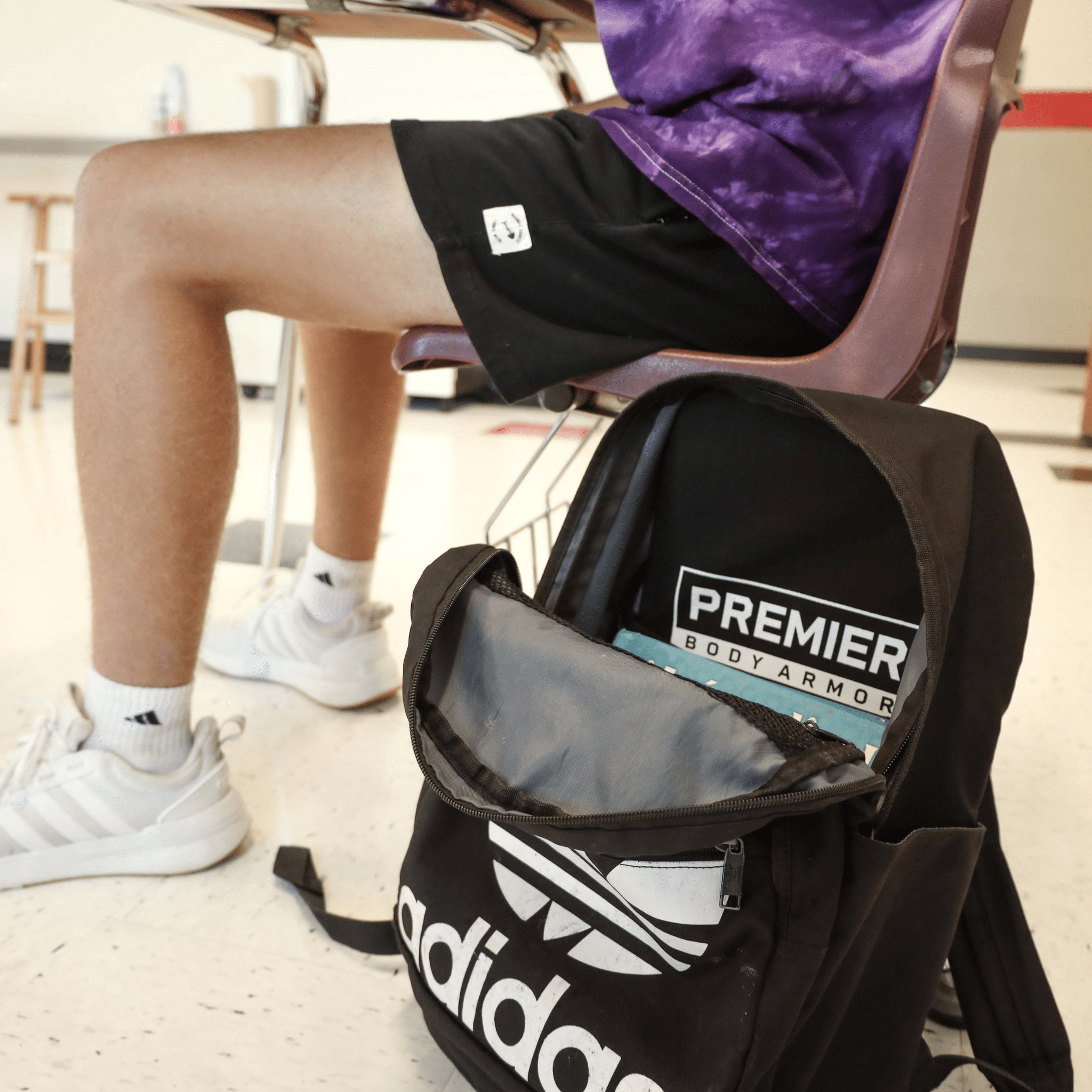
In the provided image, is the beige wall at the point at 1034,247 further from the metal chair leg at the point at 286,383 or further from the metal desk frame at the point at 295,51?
the metal chair leg at the point at 286,383

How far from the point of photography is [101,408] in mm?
740

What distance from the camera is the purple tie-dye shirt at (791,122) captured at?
65cm

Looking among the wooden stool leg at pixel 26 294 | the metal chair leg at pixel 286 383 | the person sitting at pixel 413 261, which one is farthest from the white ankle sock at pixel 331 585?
the wooden stool leg at pixel 26 294

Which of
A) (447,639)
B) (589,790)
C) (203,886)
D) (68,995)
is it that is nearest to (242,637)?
(203,886)

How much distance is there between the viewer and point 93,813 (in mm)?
765

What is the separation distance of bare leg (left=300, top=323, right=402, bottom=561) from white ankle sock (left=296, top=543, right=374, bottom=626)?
0.03 feet

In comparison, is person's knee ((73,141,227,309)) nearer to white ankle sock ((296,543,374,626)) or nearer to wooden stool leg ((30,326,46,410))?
white ankle sock ((296,543,374,626))

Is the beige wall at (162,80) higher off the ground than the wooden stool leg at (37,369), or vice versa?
the beige wall at (162,80)

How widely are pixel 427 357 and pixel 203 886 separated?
1.50 feet

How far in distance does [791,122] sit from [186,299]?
463 millimetres

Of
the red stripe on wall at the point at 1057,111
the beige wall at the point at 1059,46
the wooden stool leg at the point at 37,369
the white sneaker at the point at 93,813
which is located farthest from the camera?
the beige wall at the point at 1059,46

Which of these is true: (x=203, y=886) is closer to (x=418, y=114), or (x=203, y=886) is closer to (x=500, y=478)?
(x=500, y=478)

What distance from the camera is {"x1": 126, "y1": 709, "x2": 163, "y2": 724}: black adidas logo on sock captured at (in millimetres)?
779

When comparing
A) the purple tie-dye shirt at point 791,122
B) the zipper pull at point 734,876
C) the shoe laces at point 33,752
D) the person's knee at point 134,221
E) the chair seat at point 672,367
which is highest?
the purple tie-dye shirt at point 791,122
